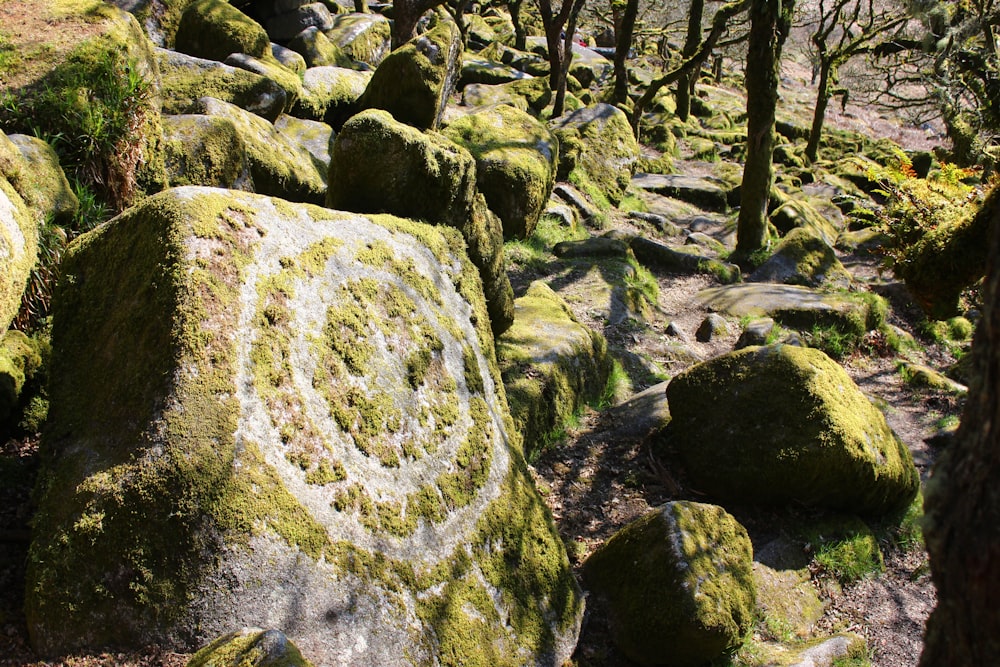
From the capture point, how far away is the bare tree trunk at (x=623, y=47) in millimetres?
16739

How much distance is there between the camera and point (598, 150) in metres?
13.9

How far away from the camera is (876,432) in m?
5.94

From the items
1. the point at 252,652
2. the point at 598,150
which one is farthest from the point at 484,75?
the point at 252,652

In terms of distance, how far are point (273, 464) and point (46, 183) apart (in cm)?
315

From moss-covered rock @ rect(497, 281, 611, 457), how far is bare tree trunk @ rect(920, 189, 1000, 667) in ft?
13.1

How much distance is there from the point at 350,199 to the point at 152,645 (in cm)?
313

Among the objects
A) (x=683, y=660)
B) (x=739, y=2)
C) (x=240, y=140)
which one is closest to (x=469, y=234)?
(x=240, y=140)

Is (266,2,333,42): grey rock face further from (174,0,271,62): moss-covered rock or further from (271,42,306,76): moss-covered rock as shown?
(174,0,271,62): moss-covered rock

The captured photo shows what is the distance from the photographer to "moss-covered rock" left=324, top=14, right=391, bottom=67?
14305mm

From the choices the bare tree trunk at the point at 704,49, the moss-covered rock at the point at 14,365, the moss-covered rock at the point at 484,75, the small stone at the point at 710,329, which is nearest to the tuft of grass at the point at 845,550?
the small stone at the point at 710,329

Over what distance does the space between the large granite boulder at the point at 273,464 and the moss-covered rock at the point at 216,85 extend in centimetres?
439

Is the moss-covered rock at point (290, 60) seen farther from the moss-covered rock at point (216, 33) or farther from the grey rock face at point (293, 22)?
the grey rock face at point (293, 22)

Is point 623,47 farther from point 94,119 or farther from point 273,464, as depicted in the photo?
point 273,464

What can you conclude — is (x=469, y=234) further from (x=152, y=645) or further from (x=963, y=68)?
(x=963, y=68)
